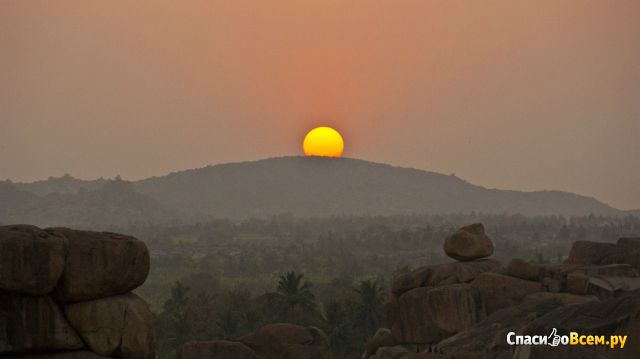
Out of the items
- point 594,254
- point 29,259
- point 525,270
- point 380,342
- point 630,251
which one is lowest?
point 380,342

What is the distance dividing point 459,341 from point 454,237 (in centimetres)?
1467

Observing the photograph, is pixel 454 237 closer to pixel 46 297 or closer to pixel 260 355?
pixel 260 355

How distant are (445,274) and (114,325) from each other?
29231 mm

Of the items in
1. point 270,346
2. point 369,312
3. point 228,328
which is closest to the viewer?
point 270,346

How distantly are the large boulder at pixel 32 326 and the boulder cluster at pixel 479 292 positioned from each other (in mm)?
17696

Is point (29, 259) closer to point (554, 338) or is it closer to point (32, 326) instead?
point (32, 326)

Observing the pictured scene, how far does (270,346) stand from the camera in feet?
144

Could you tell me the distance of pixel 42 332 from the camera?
27.0 metres

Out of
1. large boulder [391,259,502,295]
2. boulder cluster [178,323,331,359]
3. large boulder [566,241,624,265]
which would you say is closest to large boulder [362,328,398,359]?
large boulder [391,259,502,295]

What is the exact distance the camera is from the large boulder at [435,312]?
51.2 metres

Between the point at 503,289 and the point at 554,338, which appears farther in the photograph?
the point at 503,289

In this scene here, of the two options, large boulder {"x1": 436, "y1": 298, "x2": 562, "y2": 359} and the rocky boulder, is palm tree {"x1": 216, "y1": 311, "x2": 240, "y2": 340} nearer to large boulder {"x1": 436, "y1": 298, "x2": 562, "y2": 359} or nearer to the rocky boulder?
large boulder {"x1": 436, "y1": 298, "x2": 562, "y2": 359}

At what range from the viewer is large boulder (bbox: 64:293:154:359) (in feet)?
91.3

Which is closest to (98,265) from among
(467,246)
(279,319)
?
(467,246)
